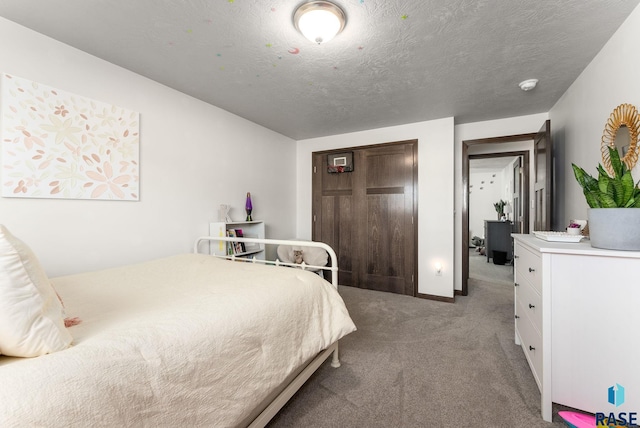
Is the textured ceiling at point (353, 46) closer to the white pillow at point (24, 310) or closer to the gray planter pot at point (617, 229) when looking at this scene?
the gray planter pot at point (617, 229)

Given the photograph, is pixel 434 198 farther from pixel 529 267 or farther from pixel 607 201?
pixel 607 201

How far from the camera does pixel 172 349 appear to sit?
34.7 inches

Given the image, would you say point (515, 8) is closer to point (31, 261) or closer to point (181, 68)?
point (181, 68)

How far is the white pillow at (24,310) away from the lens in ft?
2.28

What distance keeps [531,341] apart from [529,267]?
46 cm

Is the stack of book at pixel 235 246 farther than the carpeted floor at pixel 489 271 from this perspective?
No

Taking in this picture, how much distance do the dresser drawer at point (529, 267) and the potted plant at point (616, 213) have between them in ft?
0.88

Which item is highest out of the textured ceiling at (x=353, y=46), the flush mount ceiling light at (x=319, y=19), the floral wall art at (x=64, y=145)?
the textured ceiling at (x=353, y=46)

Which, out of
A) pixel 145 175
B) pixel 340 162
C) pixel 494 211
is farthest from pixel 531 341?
pixel 494 211

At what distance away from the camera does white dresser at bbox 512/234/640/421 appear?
47.1 inches
